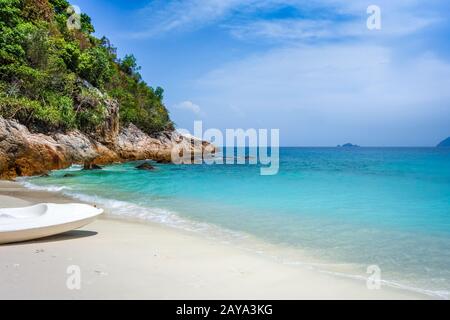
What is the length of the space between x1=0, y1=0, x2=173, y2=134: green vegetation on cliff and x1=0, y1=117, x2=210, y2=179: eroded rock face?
1438 millimetres

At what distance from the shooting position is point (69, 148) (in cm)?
2942

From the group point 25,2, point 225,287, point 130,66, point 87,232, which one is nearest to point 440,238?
point 225,287

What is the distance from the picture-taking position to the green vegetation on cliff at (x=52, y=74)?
86.7 feet

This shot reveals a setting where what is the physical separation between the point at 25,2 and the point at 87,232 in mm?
33162

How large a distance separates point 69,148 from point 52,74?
632cm

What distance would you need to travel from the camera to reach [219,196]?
1648cm

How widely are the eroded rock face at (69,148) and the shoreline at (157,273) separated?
15.8m

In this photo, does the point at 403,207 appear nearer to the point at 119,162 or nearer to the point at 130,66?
the point at 119,162
